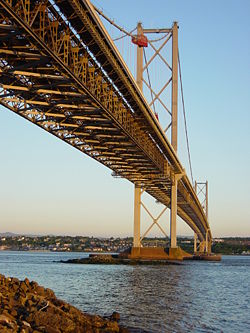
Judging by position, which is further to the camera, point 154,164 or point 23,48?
point 154,164

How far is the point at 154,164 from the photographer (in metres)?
49.2

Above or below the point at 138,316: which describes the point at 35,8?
above

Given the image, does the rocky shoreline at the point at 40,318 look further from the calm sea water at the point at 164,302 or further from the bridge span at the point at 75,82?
the bridge span at the point at 75,82

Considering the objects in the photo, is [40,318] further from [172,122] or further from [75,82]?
[172,122]

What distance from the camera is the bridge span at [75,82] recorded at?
69.5 ft

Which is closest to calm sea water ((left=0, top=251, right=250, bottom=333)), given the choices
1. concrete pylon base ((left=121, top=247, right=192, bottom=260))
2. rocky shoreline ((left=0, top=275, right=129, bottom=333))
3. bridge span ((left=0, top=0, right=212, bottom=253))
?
rocky shoreline ((left=0, top=275, right=129, bottom=333))

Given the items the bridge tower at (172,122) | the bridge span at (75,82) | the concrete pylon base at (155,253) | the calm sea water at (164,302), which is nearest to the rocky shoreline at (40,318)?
the calm sea water at (164,302)

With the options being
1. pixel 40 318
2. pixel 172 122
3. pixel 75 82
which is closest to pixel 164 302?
pixel 75 82

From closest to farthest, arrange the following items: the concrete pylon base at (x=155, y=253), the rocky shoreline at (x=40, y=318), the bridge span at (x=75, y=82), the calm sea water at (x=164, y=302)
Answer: the rocky shoreline at (x=40, y=318) → the calm sea water at (x=164, y=302) → the bridge span at (x=75, y=82) → the concrete pylon base at (x=155, y=253)

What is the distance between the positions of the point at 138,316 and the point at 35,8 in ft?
36.5

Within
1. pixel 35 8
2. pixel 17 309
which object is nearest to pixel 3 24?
pixel 35 8

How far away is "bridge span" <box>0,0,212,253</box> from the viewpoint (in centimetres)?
2119

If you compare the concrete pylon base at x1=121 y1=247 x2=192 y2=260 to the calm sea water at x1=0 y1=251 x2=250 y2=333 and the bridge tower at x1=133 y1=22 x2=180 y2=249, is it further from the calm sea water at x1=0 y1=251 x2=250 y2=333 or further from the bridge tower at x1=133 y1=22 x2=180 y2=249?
the calm sea water at x1=0 y1=251 x2=250 y2=333

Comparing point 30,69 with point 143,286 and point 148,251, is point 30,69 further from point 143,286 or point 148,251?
point 148,251
